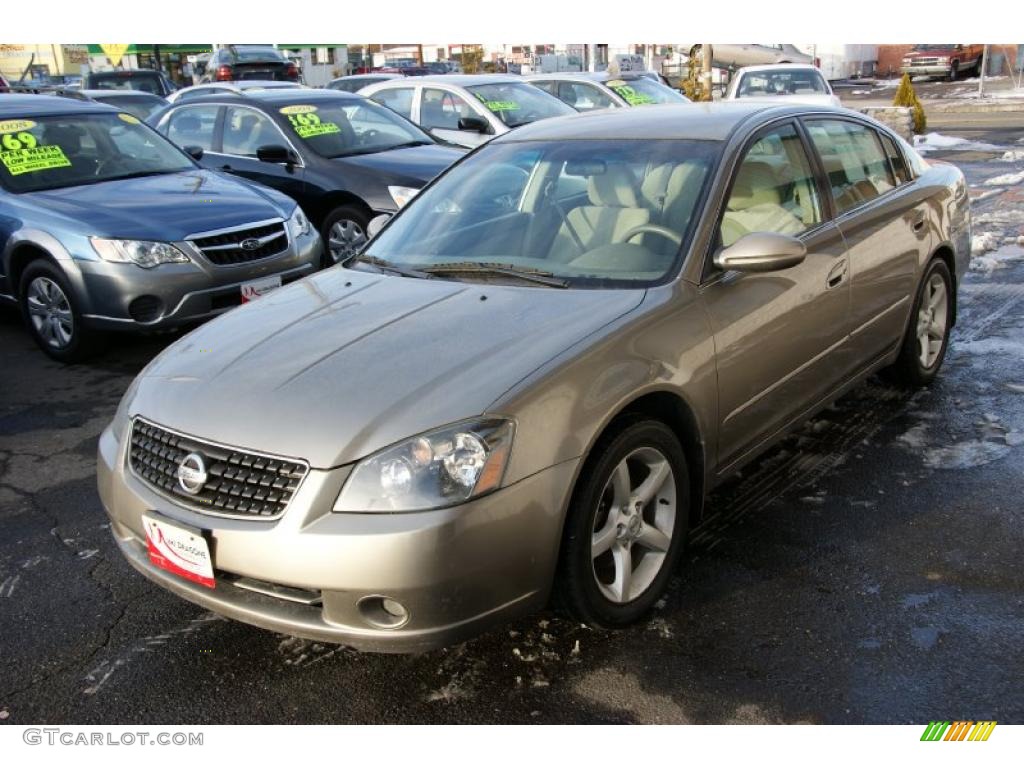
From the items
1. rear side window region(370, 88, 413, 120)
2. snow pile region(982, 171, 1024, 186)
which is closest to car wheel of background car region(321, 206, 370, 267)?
rear side window region(370, 88, 413, 120)

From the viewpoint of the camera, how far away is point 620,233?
3684 millimetres

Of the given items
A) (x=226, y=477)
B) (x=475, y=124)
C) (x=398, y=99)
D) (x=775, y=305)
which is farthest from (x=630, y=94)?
(x=226, y=477)

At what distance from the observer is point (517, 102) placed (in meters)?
10.9

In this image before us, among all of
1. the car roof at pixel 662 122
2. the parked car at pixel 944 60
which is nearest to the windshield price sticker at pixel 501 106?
the car roof at pixel 662 122

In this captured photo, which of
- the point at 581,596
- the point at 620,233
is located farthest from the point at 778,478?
the point at 581,596

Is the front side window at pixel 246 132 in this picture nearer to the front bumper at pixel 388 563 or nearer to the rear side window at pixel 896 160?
the rear side window at pixel 896 160

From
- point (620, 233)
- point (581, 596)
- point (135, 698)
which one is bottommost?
point (135, 698)

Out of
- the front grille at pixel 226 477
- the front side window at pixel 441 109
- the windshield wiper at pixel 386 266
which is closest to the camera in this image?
the front grille at pixel 226 477

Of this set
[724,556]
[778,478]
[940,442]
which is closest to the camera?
[724,556]

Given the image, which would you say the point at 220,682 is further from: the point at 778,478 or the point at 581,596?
the point at 778,478

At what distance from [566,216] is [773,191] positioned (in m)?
0.87

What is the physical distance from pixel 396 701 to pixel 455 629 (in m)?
0.37

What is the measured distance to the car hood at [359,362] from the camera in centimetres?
273

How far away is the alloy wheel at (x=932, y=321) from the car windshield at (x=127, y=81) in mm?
18138
